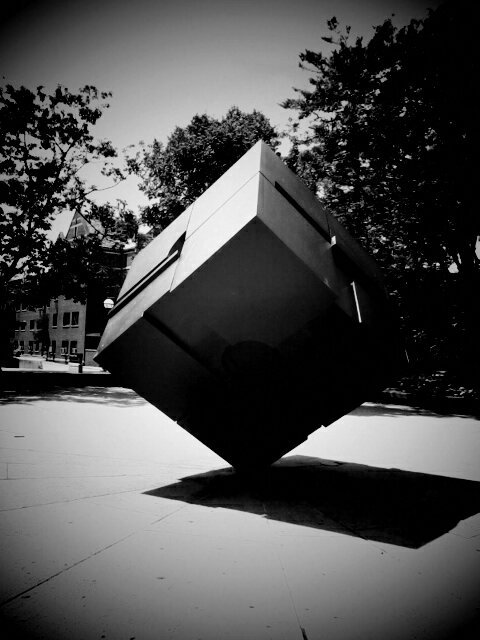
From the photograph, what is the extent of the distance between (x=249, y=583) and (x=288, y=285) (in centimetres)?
196

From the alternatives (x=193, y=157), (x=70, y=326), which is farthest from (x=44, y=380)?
(x=70, y=326)

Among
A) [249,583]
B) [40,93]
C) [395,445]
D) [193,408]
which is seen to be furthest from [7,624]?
[40,93]

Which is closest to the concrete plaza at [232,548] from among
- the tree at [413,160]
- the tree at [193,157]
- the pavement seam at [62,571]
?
the pavement seam at [62,571]

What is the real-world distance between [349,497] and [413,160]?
11626 mm

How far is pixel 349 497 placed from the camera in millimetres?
3498

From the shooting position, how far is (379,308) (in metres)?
3.33

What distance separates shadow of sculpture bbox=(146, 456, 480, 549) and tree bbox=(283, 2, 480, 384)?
31.9 feet

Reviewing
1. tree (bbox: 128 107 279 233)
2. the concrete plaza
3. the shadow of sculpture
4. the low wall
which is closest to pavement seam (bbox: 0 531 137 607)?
the concrete plaza

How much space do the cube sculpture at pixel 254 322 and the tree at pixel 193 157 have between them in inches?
657

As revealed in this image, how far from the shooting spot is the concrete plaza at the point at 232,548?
169cm

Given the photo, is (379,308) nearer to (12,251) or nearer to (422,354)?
(422,354)

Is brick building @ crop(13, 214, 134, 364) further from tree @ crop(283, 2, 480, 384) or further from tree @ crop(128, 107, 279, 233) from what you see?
tree @ crop(283, 2, 480, 384)

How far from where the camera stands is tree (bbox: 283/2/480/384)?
386 inches

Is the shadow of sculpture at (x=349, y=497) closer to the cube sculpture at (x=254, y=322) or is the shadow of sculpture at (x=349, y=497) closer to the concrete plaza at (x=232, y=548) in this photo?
the concrete plaza at (x=232, y=548)
